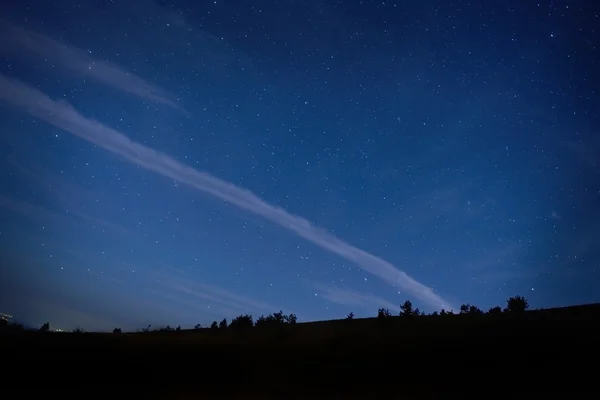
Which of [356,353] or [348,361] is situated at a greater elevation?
[356,353]

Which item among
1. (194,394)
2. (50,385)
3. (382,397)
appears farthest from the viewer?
(50,385)

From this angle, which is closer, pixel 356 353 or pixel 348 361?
pixel 348 361

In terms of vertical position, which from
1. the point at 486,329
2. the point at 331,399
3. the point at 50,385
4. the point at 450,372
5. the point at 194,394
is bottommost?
the point at 50,385

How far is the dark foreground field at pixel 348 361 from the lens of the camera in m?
5.97

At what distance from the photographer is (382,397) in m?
6.02

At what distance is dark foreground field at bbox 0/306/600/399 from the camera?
597cm

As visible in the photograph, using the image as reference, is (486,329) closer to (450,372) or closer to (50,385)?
(450,372)

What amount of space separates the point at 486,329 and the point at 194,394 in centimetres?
572

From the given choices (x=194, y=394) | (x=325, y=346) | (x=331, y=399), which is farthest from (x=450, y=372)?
(x=194, y=394)

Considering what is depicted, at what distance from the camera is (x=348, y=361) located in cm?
737

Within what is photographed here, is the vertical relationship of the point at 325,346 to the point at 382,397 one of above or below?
above

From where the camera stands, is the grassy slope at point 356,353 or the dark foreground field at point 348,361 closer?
the dark foreground field at point 348,361

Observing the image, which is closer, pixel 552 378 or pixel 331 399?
pixel 552 378

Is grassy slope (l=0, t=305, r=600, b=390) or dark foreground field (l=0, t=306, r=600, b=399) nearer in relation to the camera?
dark foreground field (l=0, t=306, r=600, b=399)
